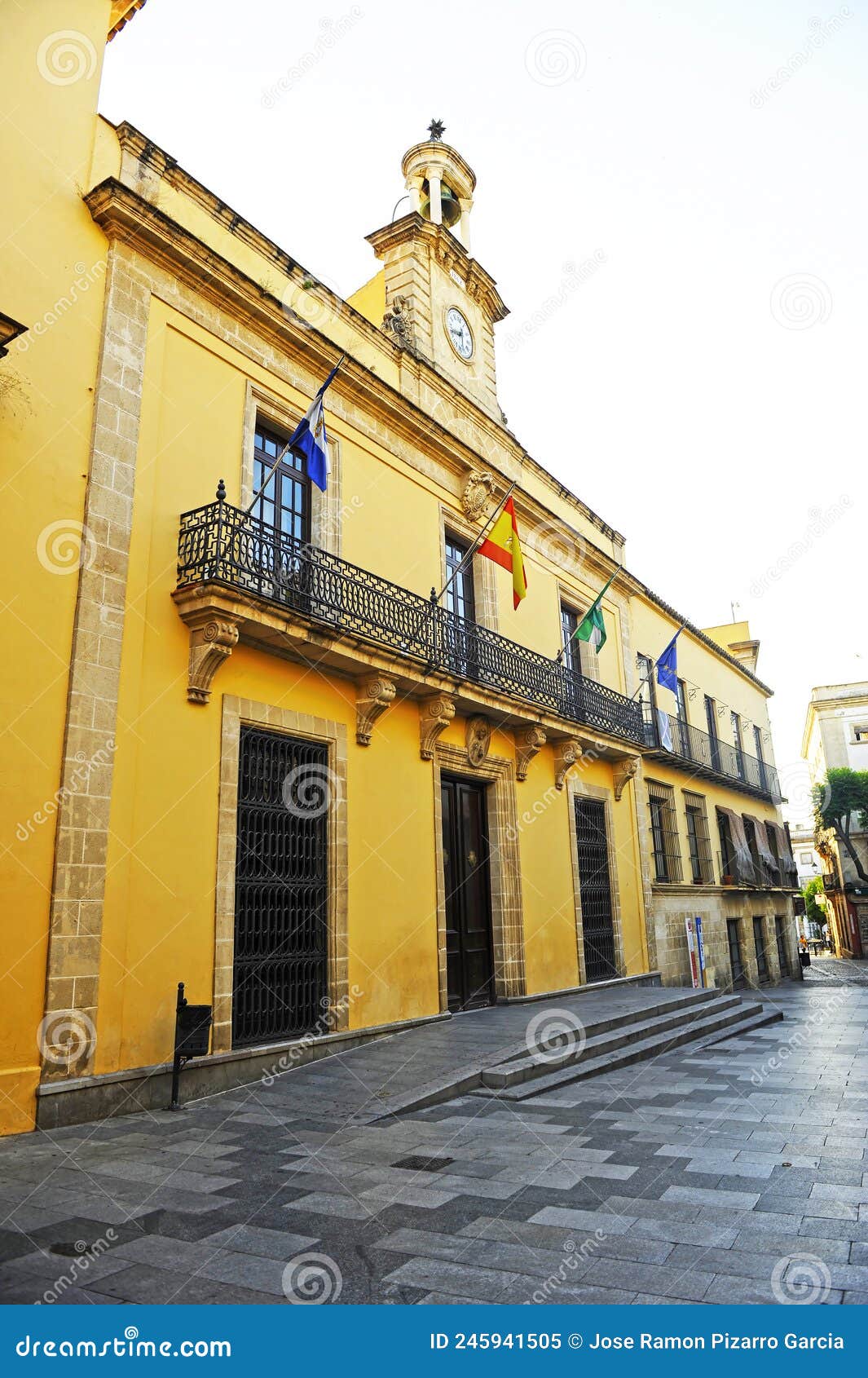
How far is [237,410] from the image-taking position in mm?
9312

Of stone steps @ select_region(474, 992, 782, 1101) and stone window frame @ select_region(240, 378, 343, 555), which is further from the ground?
stone window frame @ select_region(240, 378, 343, 555)

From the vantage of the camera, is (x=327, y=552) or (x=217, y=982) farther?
(x=327, y=552)

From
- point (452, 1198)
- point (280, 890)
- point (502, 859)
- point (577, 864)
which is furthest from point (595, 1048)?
point (577, 864)

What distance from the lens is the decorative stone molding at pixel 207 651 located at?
25.9 ft

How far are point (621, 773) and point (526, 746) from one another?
13.4 ft

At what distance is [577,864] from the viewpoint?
47.9 feet

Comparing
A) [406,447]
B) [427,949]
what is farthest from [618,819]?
[406,447]

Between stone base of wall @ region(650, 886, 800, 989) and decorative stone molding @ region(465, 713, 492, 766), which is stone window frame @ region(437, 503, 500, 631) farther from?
stone base of wall @ region(650, 886, 800, 989)

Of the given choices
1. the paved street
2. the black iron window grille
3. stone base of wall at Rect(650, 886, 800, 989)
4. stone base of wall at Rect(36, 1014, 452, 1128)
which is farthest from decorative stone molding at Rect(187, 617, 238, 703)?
the black iron window grille

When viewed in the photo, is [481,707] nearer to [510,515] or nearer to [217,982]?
[510,515]

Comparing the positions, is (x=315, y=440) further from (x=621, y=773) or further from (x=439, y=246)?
(x=621, y=773)

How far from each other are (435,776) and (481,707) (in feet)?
4.00

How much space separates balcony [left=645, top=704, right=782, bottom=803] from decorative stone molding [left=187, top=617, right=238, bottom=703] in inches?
452

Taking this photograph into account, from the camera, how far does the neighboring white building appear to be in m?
39.5
